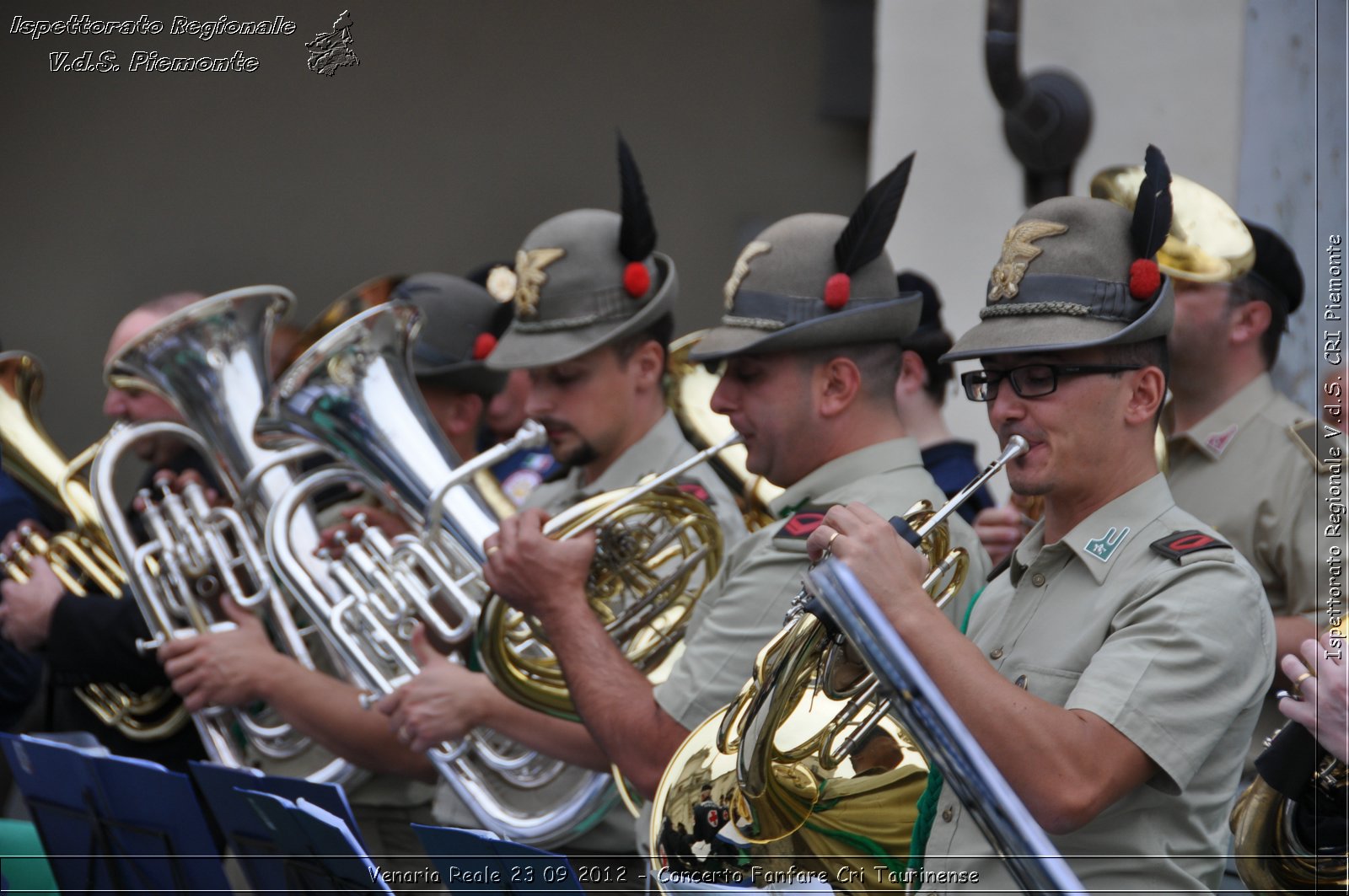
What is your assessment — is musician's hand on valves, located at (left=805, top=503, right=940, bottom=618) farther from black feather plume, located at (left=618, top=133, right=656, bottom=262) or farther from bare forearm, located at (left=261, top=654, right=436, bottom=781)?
bare forearm, located at (left=261, top=654, right=436, bottom=781)

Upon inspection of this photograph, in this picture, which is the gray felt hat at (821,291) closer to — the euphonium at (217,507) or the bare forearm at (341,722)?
the bare forearm at (341,722)

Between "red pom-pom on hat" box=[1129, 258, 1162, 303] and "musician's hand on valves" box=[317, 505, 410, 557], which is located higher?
"red pom-pom on hat" box=[1129, 258, 1162, 303]

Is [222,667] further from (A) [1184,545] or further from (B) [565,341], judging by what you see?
(A) [1184,545]

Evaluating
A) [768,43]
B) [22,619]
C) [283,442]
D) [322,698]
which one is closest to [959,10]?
[768,43]

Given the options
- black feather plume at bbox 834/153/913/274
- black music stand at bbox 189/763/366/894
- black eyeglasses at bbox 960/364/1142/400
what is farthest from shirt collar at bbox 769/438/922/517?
black music stand at bbox 189/763/366/894

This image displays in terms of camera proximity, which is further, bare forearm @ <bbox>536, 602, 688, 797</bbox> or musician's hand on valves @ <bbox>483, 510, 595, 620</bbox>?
musician's hand on valves @ <bbox>483, 510, 595, 620</bbox>

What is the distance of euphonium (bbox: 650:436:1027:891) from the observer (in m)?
2.20

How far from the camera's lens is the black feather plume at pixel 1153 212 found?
7.45 feet

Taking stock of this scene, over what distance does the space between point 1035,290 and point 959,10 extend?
3726mm

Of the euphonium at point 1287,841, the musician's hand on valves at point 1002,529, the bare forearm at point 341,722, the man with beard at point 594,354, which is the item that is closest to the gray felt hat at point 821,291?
the man with beard at point 594,354

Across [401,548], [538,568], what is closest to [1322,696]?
[538,568]

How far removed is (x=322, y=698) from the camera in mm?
3785

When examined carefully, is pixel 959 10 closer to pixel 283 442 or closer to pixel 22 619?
pixel 283 442

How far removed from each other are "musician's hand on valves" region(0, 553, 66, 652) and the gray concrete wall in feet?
5.67
